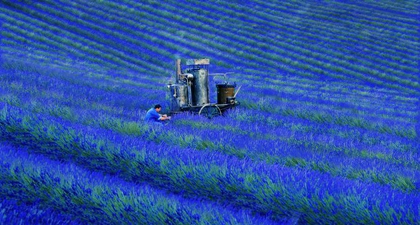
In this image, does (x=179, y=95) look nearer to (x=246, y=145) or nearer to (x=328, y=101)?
(x=246, y=145)

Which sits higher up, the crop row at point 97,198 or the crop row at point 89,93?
the crop row at point 97,198

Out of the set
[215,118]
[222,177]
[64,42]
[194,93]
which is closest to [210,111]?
[194,93]

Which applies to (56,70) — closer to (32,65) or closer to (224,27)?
(32,65)

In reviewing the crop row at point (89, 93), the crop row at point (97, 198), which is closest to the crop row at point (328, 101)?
the crop row at point (89, 93)

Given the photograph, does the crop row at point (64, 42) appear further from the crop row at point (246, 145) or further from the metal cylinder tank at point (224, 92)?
the crop row at point (246, 145)

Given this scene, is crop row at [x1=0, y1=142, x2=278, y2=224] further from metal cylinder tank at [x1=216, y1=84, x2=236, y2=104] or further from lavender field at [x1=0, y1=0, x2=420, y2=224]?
metal cylinder tank at [x1=216, y1=84, x2=236, y2=104]

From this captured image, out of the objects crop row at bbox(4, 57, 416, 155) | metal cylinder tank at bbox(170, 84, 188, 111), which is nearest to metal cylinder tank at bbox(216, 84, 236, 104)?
crop row at bbox(4, 57, 416, 155)
